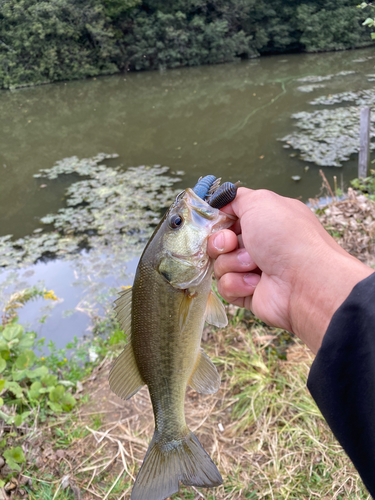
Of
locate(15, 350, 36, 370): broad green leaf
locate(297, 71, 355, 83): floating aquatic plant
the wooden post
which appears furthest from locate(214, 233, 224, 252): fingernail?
locate(297, 71, 355, 83): floating aquatic plant

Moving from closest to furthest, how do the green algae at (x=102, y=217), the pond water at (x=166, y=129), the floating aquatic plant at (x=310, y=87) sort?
the green algae at (x=102, y=217) → the pond water at (x=166, y=129) → the floating aquatic plant at (x=310, y=87)

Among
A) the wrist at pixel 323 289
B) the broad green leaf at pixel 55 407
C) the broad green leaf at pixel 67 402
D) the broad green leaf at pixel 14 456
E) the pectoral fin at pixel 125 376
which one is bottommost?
the broad green leaf at pixel 67 402

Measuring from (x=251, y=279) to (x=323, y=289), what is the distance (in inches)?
22.9

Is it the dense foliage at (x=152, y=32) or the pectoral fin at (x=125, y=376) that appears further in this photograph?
the dense foliage at (x=152, y=32)

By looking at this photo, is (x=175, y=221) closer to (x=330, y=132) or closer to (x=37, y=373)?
(x=37, y=373)

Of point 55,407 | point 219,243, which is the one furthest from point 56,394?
point 219,243

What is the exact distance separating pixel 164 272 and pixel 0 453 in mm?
2187

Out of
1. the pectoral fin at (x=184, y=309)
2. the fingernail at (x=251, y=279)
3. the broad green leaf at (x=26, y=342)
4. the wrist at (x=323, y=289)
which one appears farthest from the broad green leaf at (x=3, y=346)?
the wrist at (x=323, y=289)

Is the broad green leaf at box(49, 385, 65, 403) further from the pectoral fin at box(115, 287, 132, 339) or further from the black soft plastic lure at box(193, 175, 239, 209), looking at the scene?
the black soft plastic lure at box(193, 175, 239, 209)

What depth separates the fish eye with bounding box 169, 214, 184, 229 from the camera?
58.2 inches

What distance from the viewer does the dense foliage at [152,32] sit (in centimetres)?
2275

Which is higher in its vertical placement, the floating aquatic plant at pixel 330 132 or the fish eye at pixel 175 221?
the fish eye at pixel 175 221

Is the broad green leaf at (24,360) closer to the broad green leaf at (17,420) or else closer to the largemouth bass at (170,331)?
the broad green leaf at (17,420)

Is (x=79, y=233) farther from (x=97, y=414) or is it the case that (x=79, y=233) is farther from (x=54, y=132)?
(x=54, y=132)
